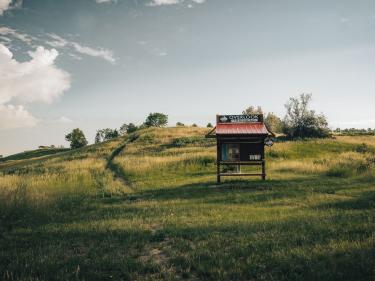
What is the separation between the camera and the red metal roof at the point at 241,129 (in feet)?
71.4

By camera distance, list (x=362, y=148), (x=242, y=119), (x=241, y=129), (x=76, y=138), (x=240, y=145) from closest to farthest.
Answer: (x=241, y=129) < (x=240, y=145) < (x=242, y=119) < (x=362, y=148) < (x=76, y=138)

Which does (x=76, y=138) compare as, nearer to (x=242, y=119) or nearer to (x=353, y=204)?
(x=242, y=119)

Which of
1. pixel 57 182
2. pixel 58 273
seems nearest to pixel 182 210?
pixel 58 273

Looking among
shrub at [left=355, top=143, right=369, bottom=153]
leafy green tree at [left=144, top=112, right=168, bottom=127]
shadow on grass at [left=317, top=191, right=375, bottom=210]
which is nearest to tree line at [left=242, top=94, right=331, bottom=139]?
shrub at [left=355, top=143, right=369, bottom=153]

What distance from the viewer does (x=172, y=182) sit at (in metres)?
23.6

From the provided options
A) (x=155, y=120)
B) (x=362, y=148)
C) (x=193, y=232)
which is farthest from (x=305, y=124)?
(x=155, y=120)

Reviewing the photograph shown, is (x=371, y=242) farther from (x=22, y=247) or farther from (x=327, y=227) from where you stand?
(x=22, y=247)

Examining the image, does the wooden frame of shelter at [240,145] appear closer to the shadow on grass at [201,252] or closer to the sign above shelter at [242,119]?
the sign above shelter at [242,119]

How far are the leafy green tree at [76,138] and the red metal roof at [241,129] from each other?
349 ft

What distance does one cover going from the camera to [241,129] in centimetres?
2223

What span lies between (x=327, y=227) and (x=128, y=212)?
8040 mm

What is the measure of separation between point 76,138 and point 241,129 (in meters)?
109

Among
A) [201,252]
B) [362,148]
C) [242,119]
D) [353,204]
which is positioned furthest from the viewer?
[362,148]

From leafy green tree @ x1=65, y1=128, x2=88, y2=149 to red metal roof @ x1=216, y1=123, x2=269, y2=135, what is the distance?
349ft
